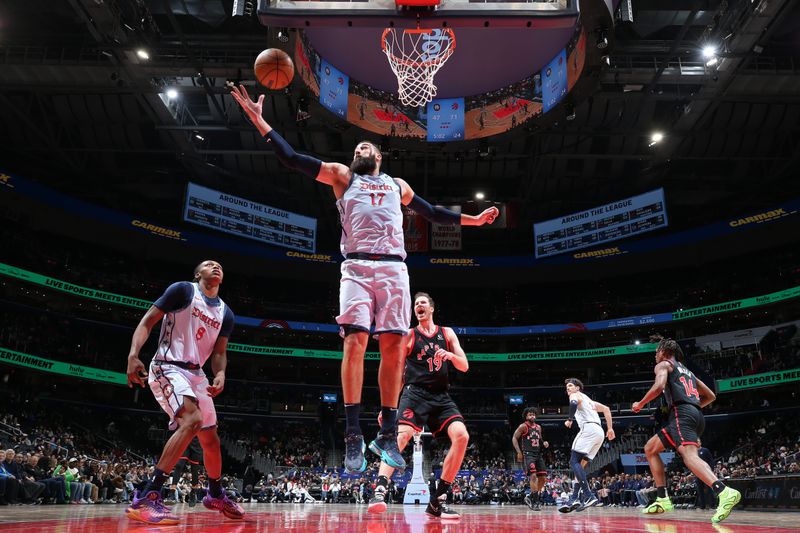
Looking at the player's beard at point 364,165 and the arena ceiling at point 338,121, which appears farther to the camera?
the arena ceiling at point 338,121

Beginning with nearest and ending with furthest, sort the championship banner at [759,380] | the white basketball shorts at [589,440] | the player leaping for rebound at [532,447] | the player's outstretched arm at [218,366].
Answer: the player's outstretched arm at [218,366], the white basketball shorts at [589,440], the player leaping for rebound at [532,447], the championship banner at [759,380]

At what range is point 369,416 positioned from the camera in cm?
3192

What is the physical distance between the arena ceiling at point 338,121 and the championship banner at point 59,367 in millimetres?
8163

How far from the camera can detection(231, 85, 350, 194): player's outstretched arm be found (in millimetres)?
4172

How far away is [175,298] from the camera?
4.94 m

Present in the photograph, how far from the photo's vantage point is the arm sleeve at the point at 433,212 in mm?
4855

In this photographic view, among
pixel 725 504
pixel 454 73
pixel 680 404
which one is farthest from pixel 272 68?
pixel 454 73

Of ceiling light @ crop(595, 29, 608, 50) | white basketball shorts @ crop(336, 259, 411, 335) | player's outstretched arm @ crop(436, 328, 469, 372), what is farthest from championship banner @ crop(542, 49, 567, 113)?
white basketball shorts @ crop(336, 259, 411, 335)

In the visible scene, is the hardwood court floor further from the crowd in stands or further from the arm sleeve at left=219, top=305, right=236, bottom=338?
the crowd in stands

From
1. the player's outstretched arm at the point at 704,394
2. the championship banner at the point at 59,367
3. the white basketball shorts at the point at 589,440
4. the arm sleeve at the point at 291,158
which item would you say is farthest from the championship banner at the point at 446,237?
the arm sleeve at the point at 291,158

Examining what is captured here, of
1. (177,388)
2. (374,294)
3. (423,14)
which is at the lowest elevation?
(177,388)

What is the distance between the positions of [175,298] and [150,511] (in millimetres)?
1652

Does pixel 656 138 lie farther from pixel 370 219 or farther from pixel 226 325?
pixel 370 219

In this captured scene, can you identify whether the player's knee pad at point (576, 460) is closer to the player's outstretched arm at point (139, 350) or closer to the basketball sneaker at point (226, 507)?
the basketball sneaker at point (226, 507)
